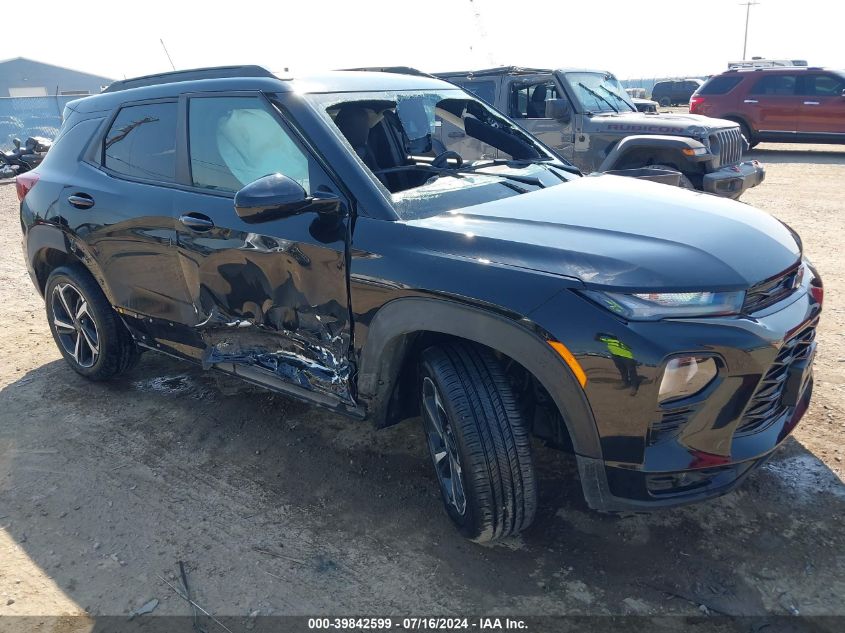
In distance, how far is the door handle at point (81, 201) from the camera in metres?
3.85

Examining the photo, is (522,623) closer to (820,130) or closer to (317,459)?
(317,459)

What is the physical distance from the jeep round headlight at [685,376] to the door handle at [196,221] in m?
2.23

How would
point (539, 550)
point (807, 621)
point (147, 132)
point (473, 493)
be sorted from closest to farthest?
1. point (807, 621)
2. point (473, 493)
3. point (539, 550)
4. point (147, 132)

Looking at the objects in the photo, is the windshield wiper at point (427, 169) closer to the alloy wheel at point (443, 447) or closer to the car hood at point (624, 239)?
the car hood at point (624, 239)

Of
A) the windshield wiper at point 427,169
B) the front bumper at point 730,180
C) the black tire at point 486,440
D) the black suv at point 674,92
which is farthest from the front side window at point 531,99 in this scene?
the black suv at point 674,92

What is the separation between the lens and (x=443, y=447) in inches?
106

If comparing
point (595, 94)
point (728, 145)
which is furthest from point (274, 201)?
point (595, 94)

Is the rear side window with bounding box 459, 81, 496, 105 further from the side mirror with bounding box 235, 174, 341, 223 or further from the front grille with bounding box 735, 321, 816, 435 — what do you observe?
the front grille with bounding box 735, 321, 816, 435

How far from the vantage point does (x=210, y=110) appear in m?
3.30

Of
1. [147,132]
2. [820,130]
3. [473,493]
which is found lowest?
[820,130]

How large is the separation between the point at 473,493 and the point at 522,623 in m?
0.48

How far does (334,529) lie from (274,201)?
145cm

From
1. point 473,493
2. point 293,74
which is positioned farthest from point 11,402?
point 473,493

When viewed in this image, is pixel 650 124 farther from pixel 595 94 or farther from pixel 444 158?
pixel 444 158
